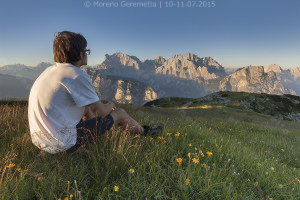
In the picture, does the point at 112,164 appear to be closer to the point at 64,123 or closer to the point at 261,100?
the point at 64,123

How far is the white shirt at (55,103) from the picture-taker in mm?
2934

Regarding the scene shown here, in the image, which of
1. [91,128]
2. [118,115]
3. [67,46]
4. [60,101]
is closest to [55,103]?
[60,101]

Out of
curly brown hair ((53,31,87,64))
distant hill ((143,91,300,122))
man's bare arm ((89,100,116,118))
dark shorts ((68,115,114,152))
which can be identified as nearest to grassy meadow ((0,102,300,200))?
dark shorts ((68,115,114,152))

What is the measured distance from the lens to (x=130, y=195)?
2.15m

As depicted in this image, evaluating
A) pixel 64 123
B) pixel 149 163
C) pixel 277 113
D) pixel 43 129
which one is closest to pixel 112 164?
pixel 149 163

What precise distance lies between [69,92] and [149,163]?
6.33 feet

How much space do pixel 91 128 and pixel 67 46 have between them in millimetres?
1776

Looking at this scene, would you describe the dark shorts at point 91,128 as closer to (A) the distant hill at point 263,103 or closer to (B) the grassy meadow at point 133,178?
(B) the grassy meadow at point 133,178

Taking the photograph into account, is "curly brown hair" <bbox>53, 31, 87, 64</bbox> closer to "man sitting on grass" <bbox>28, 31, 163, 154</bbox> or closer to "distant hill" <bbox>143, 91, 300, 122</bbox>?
"man sitting on grass" <bbox>28, 31, 163, 154</bbox>

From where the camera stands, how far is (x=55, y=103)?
2973 mm

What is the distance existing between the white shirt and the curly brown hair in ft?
1.16

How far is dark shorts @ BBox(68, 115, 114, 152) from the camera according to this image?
329cm

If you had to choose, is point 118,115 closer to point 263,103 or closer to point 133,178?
point 133,178

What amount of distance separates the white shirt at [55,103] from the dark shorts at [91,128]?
0.81 ft
